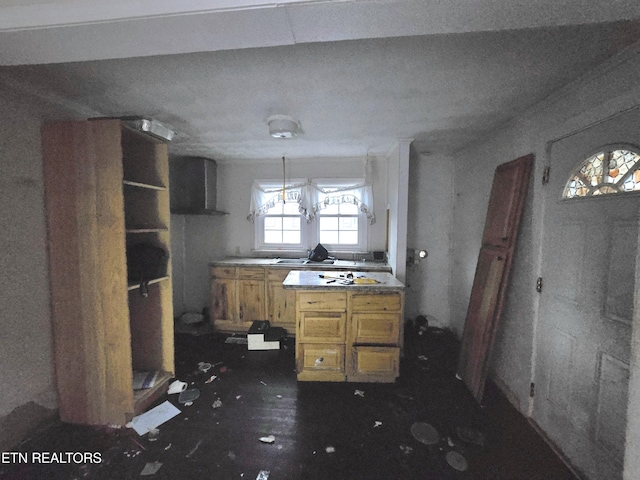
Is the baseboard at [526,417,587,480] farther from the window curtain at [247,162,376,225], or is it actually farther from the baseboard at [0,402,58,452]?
the baseboard at [0,402,58,452]

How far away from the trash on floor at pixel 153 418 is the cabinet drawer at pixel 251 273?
1.62 metres

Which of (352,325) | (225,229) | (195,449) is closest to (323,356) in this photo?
(352,325)

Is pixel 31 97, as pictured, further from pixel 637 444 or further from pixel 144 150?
pixel 637 444

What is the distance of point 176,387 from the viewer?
2.27 m

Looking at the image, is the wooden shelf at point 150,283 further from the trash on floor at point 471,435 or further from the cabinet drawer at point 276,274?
the trash on floor at point 471,435

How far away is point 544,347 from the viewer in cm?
179

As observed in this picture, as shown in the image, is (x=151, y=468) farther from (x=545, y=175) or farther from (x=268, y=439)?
(x=545, y=175)

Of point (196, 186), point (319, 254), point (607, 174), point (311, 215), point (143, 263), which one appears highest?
point (196, 186)

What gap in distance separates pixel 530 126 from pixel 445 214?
169cm

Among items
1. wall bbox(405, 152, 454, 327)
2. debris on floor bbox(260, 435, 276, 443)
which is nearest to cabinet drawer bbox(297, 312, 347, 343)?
debris on floor bbox(260, 435, 276, 443)

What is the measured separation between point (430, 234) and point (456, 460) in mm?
2632

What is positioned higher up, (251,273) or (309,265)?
(309,265)

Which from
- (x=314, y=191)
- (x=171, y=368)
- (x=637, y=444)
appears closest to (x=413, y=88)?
(x=637, y=444)

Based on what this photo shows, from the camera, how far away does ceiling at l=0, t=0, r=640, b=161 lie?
0.87m
